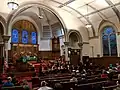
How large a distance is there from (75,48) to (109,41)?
397 cm

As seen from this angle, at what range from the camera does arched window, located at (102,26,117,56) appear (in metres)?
17.8

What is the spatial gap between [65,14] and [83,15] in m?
2.07

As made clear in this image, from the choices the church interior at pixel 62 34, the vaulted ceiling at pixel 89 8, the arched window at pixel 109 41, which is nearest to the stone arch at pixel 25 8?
the church interior at pixel 62 34

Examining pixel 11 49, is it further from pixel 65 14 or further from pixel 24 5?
pixel 65 14

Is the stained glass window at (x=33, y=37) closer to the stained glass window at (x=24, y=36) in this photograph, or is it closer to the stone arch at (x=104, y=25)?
the stained glass window at (x=24, y=36)

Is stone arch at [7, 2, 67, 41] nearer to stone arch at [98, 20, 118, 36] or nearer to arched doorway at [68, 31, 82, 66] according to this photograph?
arched doorway at [68, 31, 82, 66]

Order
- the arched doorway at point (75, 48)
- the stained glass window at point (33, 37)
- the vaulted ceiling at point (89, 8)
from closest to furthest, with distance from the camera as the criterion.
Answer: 1. the vaulted ceiling at point (89, 8)
2. the arched doorway at point (75, 48)
3. the stained glass window at point (33, 37)

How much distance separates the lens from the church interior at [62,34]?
1547cm

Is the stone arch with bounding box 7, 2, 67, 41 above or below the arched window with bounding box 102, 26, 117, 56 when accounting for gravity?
above

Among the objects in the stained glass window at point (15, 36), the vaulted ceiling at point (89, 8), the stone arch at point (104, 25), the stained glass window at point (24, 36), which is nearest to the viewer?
the vaulted ceiling at point (89, 8)

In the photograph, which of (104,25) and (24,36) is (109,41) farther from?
(24,36)

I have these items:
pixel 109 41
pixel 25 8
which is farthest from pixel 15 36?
pixel 109 41

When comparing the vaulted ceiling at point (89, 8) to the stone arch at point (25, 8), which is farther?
the vaulted ceiling at point (89, 8)

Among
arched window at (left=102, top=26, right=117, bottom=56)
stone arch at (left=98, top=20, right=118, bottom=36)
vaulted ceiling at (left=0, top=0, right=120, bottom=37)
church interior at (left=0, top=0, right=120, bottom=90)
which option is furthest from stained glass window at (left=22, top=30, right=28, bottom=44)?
arched window at (left=102, top=26, right=117, bottom=56)
